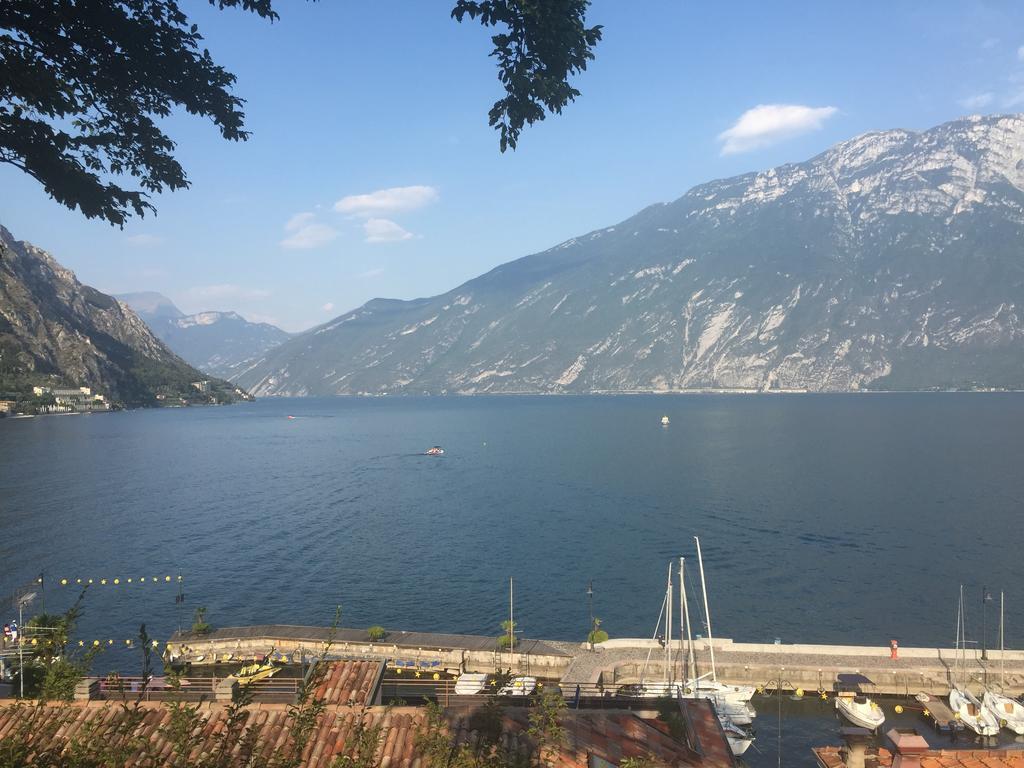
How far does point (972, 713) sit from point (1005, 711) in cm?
166

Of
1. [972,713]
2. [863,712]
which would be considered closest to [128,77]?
[863,712]

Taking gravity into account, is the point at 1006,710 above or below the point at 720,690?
below

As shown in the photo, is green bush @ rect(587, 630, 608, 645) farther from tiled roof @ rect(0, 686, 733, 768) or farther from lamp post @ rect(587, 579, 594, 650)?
tiled roof @ rect(0, 686, 733, 768)

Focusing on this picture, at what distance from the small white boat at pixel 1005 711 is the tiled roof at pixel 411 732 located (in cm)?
3341

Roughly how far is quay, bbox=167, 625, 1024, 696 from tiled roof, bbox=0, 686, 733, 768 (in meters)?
28.1

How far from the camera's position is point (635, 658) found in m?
44.4

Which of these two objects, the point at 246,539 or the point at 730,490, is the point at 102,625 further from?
the point at 730,490

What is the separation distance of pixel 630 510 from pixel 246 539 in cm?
4762

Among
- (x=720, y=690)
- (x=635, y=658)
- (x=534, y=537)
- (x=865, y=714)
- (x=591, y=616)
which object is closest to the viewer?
(x=865, y=714)

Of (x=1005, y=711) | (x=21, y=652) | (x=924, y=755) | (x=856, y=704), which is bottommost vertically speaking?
(x=1005, y=711)

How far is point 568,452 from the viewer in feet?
517

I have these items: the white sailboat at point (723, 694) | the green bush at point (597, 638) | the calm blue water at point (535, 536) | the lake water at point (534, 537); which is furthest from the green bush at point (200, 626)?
the white sailboat at point (723, 694)

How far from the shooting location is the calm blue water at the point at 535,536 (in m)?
57.2

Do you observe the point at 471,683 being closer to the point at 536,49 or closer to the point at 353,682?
the point at 353,682
